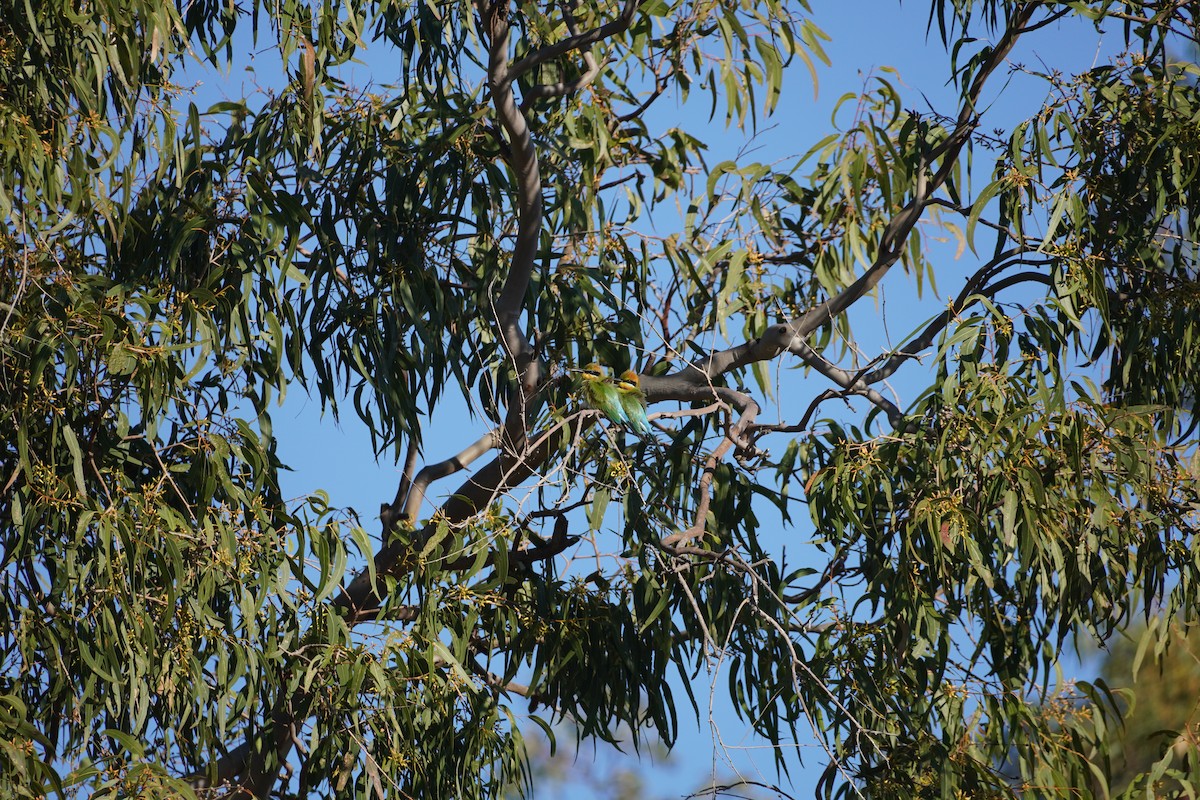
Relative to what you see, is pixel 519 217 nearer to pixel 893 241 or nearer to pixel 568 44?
pixel 568 44

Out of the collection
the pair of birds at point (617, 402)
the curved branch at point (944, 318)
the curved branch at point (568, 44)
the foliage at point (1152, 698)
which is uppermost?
the curved branch at point (568, 44)

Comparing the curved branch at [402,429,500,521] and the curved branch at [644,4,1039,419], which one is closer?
the curved branch at [644,4,1039,419]

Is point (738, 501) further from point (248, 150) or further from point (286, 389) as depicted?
point (248, 150)

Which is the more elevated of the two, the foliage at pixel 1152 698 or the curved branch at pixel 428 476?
the curved branch at pixel 428 476

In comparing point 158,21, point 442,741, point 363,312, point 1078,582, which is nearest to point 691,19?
point 363,312

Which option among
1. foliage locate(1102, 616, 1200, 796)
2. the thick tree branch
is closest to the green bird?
the thick tree branch

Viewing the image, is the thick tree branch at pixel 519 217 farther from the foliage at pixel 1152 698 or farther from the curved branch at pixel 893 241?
the foliage at pixel 1152 698

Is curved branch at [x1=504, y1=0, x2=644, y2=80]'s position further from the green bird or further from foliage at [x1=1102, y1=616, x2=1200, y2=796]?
foliage at [x1=1102, y1=616, x2=1200, y2=796]

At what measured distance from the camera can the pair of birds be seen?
2.83 m

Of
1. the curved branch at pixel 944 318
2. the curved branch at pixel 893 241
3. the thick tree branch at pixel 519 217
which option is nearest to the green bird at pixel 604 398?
the thick tree branch at pixel 519 217

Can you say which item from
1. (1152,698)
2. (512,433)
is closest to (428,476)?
(512,433)

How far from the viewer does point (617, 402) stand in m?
2.83

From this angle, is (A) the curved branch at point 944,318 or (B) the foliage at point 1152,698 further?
(B) the foliage at point 1152,698

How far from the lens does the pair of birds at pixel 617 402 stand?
2830 millimetres
